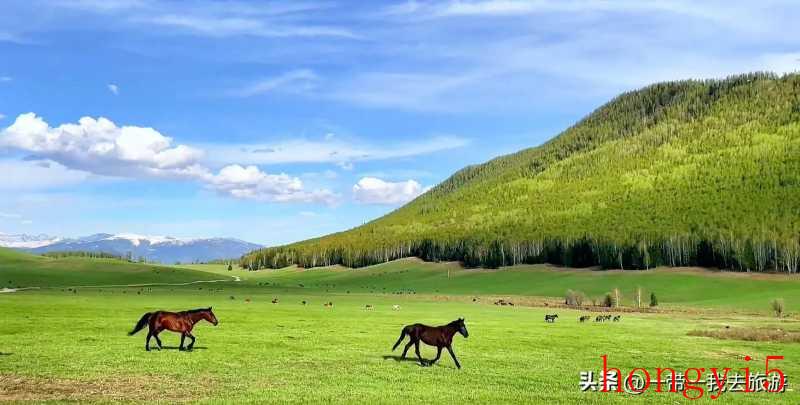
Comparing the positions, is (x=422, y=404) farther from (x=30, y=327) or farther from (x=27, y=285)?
(x=27, y=285)

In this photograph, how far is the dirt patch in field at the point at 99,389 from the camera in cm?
2048

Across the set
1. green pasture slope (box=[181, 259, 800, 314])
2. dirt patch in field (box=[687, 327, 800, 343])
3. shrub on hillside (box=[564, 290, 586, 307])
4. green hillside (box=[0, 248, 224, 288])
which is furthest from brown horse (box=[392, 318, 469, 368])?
→ green hillside (box=[0, 248, 224, 288])

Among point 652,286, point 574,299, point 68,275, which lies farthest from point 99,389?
point 68,275

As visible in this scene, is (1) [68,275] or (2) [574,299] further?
(1) [68,275]

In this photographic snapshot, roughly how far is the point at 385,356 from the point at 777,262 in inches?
6176

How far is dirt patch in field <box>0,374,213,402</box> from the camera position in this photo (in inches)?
806

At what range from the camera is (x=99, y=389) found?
21797 millimetres

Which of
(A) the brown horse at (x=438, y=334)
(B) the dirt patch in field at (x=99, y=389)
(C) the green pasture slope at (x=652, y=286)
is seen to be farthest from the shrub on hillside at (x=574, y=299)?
(B) the dirt patch in field at (x=99, y=389)

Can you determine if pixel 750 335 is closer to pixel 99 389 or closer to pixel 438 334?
pixel 438 334

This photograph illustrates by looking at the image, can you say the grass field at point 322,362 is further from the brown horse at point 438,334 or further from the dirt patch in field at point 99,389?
the brown horse at point 438,334

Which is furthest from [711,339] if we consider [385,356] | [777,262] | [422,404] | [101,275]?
[101,275]

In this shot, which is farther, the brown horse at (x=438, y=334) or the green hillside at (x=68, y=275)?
the green hillside at (x=68, y=275)

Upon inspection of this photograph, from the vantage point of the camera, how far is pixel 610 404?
22.1m

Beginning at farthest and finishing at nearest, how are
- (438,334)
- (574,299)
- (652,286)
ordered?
(652,286) → (574,299) → (438,334)
